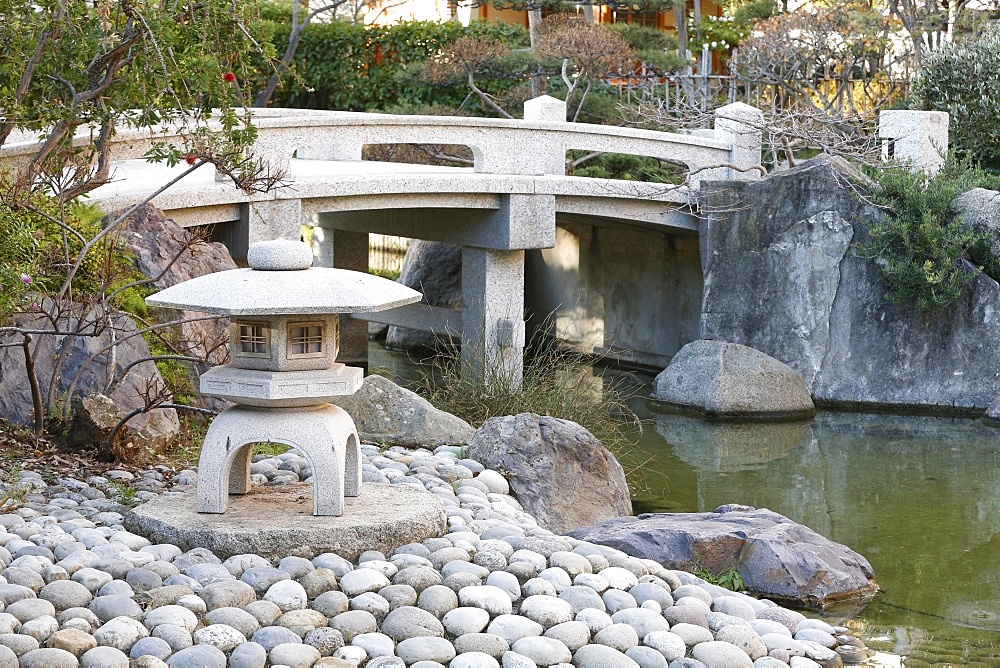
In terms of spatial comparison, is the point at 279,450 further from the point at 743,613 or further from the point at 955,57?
the point at 955,57

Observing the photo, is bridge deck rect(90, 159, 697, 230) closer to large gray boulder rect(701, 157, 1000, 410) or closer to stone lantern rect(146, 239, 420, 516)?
large gray boulder rect(701, 157, 1000, 410)

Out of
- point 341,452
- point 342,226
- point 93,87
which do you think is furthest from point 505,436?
point 342,226

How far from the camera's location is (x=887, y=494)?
9320 millimetres

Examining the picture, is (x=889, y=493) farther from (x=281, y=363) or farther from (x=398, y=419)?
(x=281, y=363)

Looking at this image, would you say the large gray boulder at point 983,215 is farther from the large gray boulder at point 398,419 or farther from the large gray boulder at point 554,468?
the large gray boulder at point 398,419

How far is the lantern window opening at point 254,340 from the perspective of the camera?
548 centimetres

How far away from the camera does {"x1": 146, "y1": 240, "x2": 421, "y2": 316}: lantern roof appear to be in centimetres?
531

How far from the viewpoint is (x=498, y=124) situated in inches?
480

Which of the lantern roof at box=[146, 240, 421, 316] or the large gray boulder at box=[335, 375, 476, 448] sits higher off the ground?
the lantern roof at box=[146, 240, 421, 316]

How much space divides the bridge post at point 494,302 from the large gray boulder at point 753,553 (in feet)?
18.4

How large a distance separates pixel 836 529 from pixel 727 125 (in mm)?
5911

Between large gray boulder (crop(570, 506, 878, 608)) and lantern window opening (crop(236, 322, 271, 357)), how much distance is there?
205cm

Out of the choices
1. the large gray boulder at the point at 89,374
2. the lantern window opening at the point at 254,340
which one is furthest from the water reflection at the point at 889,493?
the large gray boulder at the point at 89,374

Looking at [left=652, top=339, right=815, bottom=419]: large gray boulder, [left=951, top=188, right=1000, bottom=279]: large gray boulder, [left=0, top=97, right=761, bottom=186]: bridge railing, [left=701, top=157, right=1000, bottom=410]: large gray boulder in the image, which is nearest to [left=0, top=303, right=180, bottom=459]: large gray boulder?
[left=0, top=97, right=761, bottom=186]: bridge railing
